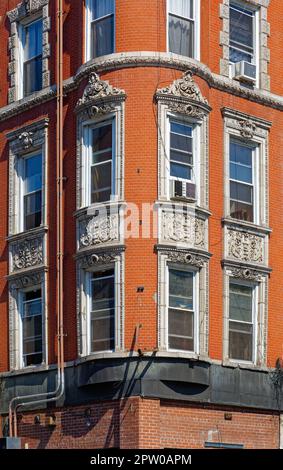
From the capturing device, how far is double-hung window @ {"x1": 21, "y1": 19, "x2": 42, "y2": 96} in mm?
31266

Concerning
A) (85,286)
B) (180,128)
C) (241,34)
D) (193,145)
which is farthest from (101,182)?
(241,34)

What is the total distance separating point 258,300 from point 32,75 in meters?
8.78

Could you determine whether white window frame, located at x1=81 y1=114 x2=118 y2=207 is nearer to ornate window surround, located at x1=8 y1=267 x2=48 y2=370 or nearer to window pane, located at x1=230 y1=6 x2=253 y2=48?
ornate window surround, located at x1=8 y1=267 x2=48 y2=370

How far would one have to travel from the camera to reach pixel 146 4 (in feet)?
91.4

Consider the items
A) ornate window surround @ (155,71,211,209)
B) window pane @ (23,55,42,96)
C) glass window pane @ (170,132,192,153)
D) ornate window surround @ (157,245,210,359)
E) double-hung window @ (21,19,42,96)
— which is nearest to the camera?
ornate window surround @ (157,245,210,359)

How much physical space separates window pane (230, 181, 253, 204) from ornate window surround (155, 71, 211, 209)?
4.77ft

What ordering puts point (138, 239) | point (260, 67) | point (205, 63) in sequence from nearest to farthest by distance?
1. point (138, 239)
2. point (205, 63)
3. point (260, 67)

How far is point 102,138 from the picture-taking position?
28.1 meters

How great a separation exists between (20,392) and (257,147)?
8948mm

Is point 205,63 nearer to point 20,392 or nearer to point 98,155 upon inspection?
point 98,155

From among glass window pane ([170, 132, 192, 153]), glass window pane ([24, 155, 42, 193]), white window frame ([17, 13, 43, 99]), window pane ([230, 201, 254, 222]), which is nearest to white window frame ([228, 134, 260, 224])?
window pane ([230, 201, 254, 222])

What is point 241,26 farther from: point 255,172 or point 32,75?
point 32,75
